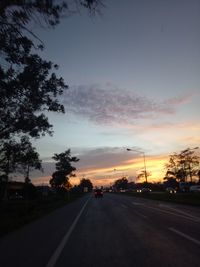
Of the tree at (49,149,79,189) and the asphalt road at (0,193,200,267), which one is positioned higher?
the tree at (49,149,79,189)

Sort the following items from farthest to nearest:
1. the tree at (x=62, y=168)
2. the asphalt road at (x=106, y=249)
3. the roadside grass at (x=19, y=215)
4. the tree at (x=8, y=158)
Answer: the tree at (x=62, y=168) → the tree at (x=8, y=158) → the roadside grass at (x=19, y=215) → the asphalt road at (x=106, y=249)

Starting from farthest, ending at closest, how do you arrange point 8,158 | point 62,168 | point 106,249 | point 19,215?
point 62,168 < point 8,158 < point 19,215 < point 106,249

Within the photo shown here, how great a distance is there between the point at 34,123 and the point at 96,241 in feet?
95.2

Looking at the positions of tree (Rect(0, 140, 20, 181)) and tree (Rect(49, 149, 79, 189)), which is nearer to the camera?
tree (Rect(0, 140, 20, 181))

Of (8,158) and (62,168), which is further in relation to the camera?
(62,168)

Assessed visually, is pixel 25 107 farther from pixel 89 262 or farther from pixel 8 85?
pixel 89 262

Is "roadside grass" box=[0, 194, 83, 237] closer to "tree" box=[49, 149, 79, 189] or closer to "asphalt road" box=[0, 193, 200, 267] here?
"asphalt road" box=[0, 193, 200, 267]

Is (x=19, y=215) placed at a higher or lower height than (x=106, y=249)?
higher

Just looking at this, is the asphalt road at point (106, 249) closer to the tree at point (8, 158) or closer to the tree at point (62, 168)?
the tree at point (8, 158)

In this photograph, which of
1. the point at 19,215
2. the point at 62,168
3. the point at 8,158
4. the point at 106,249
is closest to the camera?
the point at 106,249

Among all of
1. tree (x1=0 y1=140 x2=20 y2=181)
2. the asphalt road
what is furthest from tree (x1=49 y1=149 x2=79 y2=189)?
the asphalt road

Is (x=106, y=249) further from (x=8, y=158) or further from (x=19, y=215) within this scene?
(x=8, y=158)

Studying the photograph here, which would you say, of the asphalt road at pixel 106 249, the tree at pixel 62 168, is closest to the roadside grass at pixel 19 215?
the asphalt road at pixel 106 249

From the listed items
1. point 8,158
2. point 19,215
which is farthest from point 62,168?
point 19,215
